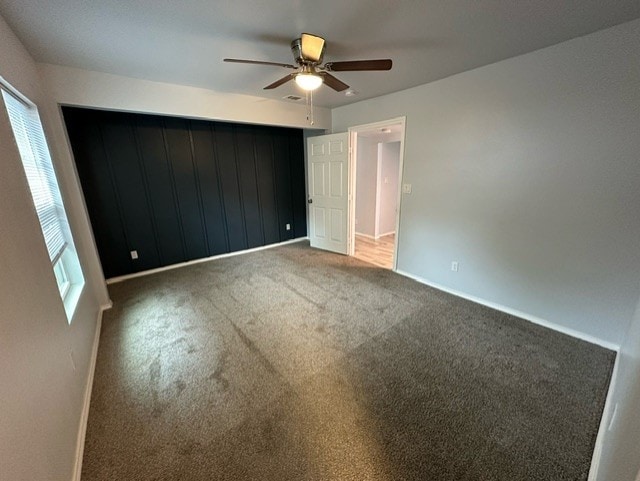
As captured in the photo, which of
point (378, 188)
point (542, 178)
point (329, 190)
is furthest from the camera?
point (378, 188)

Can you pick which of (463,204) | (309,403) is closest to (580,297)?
(463,204)

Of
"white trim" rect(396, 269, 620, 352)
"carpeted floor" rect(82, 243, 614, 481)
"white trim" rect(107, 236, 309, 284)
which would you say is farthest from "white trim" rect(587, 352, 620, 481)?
"white trim" rect(107, 236, 309, 284)

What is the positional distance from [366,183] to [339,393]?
4370 mm

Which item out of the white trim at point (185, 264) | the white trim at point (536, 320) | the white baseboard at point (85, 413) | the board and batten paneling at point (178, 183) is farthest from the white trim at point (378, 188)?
the white baseboard at point (85, 413)

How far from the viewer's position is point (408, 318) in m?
2.55

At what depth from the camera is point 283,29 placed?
1797 mm

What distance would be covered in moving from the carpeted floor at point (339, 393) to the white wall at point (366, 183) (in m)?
2.82

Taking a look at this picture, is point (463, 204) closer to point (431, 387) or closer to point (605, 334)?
point (605, 334)

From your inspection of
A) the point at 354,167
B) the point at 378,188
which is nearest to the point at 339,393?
the point at 354,167

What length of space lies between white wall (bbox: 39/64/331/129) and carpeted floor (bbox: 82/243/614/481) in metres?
2.23

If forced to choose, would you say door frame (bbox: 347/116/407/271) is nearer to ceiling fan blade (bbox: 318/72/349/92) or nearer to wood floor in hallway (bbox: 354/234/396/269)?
wood floor in hallway (bbox: 354/234/396/269)

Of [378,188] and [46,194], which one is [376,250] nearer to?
[378,188]

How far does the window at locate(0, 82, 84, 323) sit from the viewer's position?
169cm

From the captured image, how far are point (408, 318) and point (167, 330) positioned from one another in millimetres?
2404
